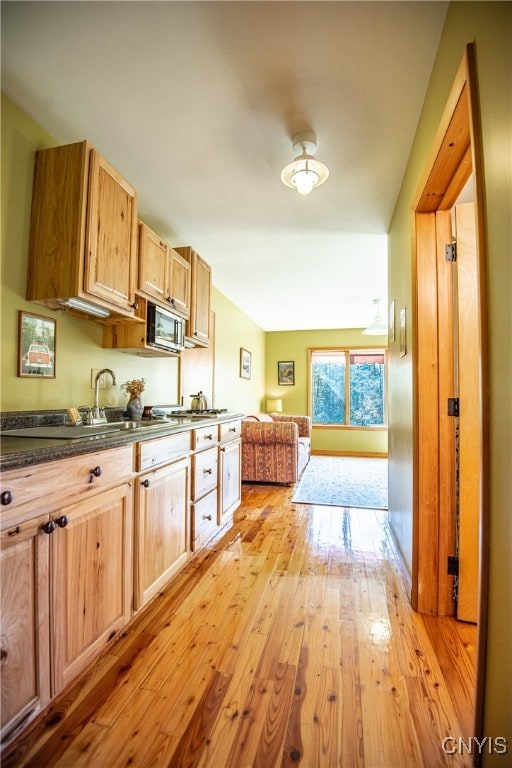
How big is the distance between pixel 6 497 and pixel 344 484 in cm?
416

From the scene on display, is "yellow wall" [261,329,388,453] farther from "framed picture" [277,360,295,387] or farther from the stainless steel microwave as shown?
the stainless steel microwave

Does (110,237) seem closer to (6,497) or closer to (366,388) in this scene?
(6,497)

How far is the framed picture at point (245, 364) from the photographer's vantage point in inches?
232

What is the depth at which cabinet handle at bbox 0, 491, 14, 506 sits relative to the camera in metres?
1.00

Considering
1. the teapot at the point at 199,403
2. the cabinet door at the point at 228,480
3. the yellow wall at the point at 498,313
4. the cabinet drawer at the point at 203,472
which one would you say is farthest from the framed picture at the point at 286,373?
the yellow wall at the point at 498,313

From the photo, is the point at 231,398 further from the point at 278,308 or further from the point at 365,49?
the point at 365,49

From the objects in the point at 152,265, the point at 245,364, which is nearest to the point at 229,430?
the point at 152,265

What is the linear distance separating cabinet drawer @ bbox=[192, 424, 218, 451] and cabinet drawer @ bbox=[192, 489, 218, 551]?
14.5 inches

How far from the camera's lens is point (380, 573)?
7.34 feet

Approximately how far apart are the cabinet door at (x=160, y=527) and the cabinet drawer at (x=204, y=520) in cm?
9

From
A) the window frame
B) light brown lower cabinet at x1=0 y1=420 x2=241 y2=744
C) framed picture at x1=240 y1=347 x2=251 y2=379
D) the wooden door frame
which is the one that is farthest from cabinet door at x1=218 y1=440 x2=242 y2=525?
the window frame

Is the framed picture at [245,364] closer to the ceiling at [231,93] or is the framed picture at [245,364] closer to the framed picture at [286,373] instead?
the framed picture at [286,373]

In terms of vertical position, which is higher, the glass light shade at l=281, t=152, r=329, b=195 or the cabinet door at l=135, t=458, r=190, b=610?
the glass light shade at l=281, t=152, r=329, b=195

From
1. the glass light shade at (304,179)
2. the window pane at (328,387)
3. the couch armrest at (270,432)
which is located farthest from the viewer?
the window pane at (328,387)
